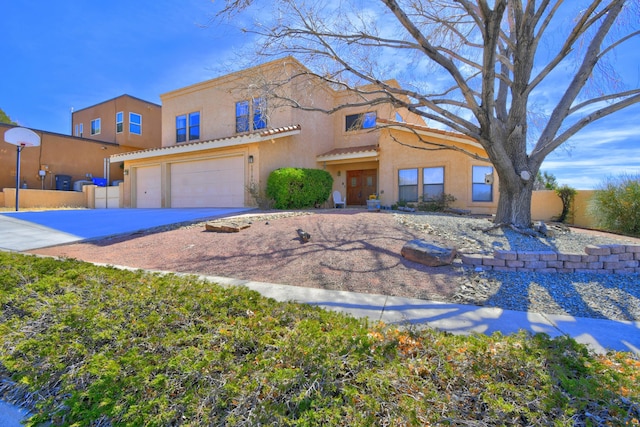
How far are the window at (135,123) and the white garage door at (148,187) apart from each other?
324 inches

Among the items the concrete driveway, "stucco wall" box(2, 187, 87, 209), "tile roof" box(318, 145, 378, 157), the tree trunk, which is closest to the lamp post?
"stucco wall" box(2, 187, 87, 209)

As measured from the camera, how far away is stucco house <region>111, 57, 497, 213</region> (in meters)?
A: 13.8

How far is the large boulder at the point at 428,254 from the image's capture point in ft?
17.2

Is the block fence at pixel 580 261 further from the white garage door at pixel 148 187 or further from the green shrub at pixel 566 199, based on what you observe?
the white garage door at pixel 148 187

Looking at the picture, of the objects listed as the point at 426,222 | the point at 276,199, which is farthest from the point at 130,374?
the point at 276,199

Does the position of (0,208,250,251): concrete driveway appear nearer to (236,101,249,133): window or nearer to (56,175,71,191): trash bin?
(236,101,249,133): window

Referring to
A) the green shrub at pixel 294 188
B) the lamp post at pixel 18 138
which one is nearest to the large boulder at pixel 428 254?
the green shrub at pixel 294 188

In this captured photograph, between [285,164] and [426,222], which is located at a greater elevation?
[285,164]

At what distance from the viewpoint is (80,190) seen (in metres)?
21.9

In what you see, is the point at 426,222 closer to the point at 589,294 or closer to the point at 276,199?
the point at 589,294

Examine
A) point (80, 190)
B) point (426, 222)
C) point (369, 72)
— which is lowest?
point (426, 222)

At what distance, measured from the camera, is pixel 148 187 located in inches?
716

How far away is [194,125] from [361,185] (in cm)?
1046

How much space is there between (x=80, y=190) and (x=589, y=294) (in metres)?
27.7
